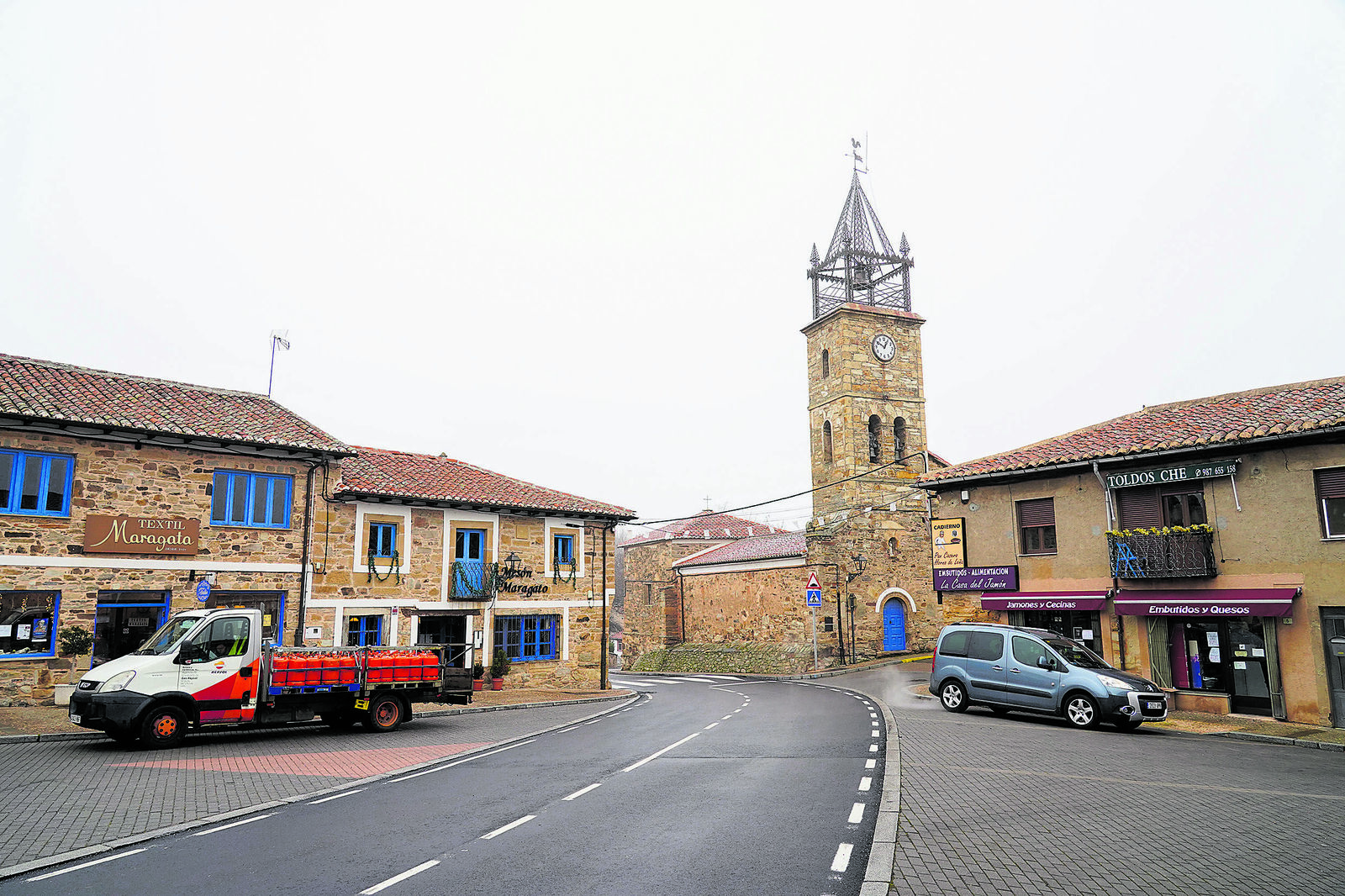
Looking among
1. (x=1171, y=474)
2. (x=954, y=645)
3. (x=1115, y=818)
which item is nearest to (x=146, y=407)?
(x=954, y=645)

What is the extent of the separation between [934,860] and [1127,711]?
1005 cm

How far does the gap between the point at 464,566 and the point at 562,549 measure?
3446 millimetres

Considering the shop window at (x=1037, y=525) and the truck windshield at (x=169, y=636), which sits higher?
the shop window at (x=1037, y=525)

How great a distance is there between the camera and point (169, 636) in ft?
45.1

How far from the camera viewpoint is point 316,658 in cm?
1497

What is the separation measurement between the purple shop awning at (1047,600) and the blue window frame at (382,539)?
15827mm

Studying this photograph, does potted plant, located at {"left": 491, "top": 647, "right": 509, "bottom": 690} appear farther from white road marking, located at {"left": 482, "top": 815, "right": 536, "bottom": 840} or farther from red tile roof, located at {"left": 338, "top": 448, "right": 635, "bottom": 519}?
white road marking, located at {"left": 482, "top": 815, "right": 536, "bottom": 840}

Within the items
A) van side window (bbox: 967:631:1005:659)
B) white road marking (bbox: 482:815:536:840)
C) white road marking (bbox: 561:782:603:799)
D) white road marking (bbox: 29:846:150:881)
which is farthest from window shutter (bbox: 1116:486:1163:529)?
white road marking (bbox: 29:846:150:881)

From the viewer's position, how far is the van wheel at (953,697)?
17.4 metres

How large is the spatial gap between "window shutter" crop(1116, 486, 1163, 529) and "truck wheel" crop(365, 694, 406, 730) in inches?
651

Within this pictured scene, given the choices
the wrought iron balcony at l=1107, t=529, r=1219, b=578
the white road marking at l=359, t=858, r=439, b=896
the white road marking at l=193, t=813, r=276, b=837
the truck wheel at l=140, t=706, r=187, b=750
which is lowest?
the white road marking at l=193, t=813, r=276, b=837

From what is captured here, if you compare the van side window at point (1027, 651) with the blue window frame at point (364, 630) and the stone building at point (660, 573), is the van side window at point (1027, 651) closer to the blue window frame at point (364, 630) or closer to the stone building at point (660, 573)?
the blue window frame at point (364, 630)

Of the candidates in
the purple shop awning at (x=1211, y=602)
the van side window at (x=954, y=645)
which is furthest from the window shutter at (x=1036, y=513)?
the van side window at (x=954, y=645)

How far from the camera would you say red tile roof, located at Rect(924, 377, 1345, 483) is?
1711 centimetres
